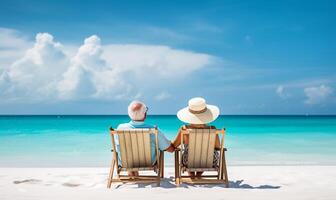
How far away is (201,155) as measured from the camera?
502cm

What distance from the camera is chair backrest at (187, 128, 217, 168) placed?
190 inches

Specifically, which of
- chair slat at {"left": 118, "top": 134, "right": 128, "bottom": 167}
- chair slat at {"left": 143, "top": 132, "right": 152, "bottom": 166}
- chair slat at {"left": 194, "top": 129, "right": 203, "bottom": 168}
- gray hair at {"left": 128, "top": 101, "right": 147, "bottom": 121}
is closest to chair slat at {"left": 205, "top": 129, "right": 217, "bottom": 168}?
chair slat at {"left": 194, "top": 129, "right": 203, "bottom": 168}

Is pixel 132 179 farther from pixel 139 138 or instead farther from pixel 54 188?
pixel 54 188

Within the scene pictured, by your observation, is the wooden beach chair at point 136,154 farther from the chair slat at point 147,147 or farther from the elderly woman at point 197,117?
the elderly woman at point 197,117

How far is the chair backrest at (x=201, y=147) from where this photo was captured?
4.82m

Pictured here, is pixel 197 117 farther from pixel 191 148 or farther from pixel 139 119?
pixel 139 119

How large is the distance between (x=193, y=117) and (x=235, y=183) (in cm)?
112

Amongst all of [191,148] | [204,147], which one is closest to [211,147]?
[204,147]

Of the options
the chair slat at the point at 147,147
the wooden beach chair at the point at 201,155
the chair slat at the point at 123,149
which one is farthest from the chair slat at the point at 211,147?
the chair slat at the point at 123,149

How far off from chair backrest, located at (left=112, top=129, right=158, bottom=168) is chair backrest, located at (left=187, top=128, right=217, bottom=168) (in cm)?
48

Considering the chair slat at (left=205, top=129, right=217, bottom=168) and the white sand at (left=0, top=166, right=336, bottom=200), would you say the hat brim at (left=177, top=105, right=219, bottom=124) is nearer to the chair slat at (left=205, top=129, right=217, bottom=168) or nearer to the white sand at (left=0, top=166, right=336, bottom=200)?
the chair slat at (left=205, top=129, right=217, bottom=168)

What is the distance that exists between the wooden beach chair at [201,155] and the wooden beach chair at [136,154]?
0.93ft

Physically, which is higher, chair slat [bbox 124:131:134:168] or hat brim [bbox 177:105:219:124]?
hat brim [bbox 177:105:219:124]

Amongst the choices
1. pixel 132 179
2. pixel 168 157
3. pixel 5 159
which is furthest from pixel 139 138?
pixel 5 159
